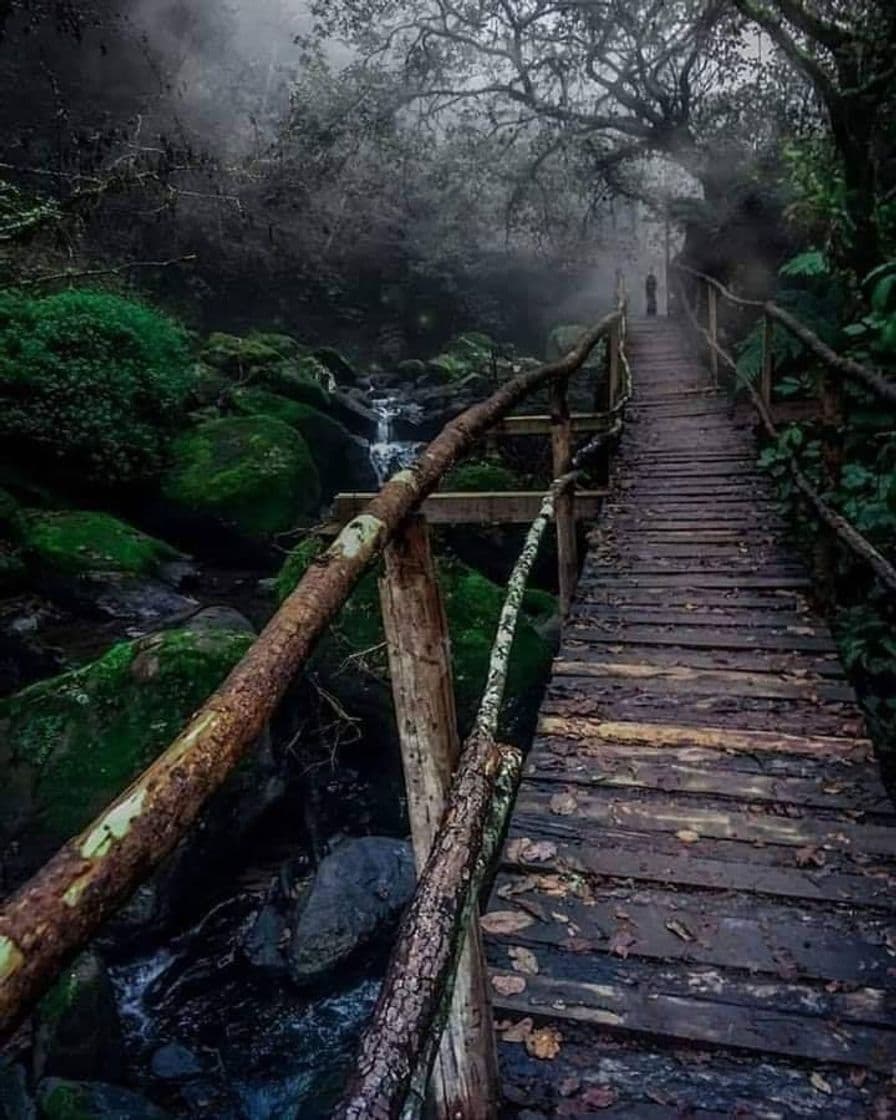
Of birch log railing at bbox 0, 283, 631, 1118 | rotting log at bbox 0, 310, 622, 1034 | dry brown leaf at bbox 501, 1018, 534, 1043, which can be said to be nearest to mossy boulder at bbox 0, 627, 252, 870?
dry brown leaf at bbox 501, 1018, 534, 1043

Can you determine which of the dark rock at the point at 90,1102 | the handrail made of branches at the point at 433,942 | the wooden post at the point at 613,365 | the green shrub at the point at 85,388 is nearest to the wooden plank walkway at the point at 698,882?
the handrail made of branches at the point at 433,942

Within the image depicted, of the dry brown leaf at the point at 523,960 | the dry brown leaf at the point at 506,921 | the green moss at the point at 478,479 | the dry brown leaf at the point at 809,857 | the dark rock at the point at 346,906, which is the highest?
the dry brown leaf at the point at 809,857

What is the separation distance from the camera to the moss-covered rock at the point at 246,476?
9945 mm

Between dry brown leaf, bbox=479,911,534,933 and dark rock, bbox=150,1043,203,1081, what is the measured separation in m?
2.93

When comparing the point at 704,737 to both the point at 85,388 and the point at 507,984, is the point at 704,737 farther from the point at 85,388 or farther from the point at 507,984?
the point at 85,388

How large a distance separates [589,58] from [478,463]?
9.17 m

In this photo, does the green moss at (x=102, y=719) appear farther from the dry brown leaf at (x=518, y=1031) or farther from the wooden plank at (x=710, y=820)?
the dry brown leaf at (x=518, y=1031)

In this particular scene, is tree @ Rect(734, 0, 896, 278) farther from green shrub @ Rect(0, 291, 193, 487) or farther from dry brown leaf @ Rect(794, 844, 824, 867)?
green shrub @ Rect(0, 291, 193, 487)

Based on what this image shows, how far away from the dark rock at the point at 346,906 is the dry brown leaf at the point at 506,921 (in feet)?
9.42

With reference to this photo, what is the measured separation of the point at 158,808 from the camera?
69cm

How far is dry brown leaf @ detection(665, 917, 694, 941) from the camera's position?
7.20 feet

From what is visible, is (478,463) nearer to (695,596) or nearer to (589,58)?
(695,596)

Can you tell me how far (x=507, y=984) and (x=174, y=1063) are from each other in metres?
3.12

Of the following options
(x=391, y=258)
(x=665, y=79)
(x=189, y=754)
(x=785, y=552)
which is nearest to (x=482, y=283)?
(x=391, y=258)
